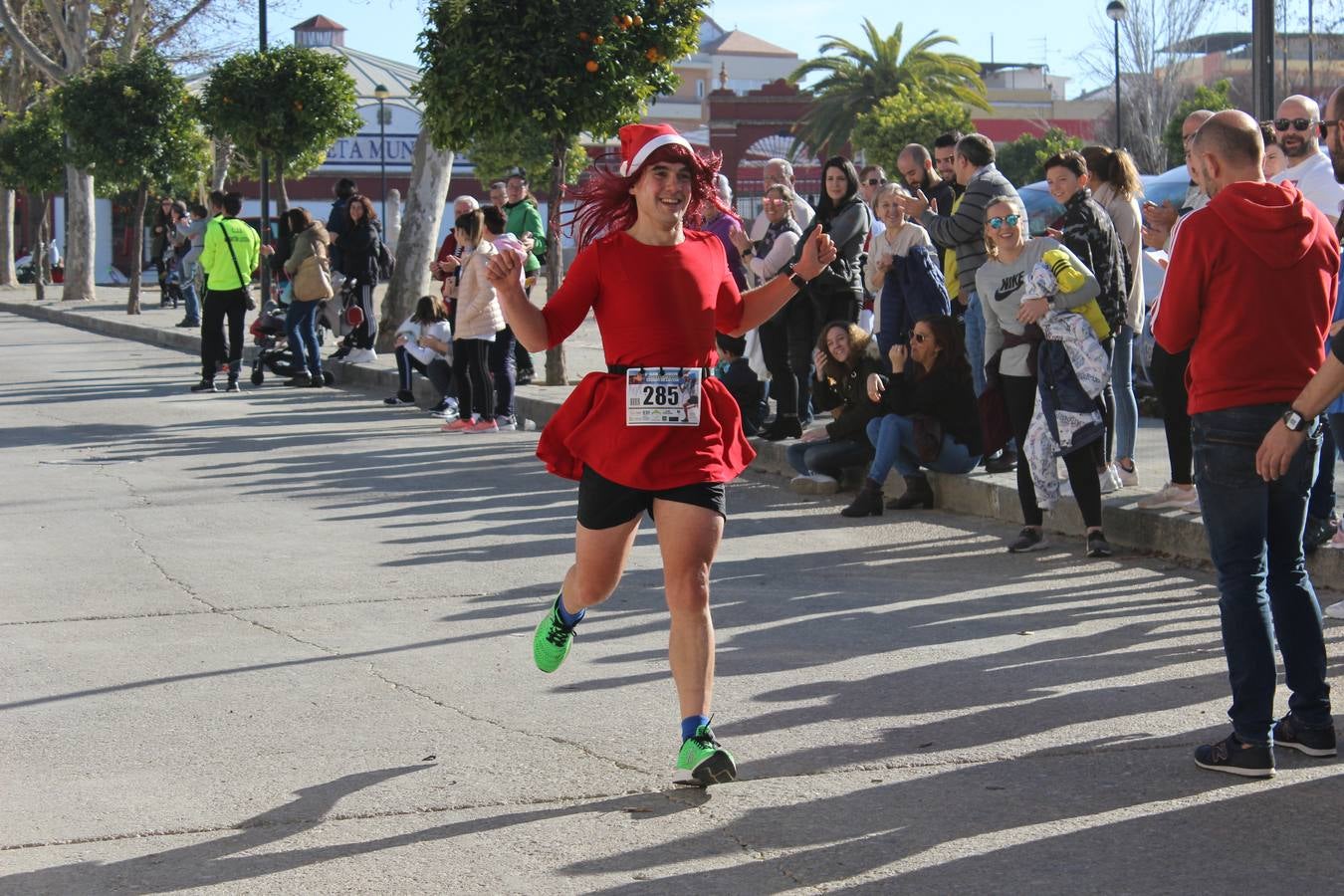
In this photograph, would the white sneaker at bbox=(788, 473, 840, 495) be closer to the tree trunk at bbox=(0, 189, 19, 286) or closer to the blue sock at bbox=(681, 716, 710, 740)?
the blue sock at bbox=(681, 716, 710, 740)

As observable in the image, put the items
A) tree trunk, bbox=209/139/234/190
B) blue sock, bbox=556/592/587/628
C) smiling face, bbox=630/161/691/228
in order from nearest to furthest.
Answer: smiling face, bbox=630/161/691/228 < blue sock, bbox=556/592/587/628 < tree trunk, bbox=209/139/234/190

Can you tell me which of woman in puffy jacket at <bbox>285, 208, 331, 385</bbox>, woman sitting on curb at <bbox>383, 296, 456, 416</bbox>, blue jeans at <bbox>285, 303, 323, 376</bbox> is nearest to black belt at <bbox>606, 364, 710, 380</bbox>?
woman sitting on curb at <bbox>383, 296, 456, 416</bbox>

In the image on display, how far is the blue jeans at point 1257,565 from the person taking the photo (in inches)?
204

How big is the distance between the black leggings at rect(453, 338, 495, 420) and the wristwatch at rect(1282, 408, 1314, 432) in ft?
33.6

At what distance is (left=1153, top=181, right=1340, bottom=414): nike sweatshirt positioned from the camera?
17.2ft

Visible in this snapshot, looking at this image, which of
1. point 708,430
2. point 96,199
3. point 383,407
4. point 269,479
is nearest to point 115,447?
point 269,479

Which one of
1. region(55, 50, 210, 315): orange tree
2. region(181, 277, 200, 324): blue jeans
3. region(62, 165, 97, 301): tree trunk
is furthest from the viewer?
region(62, 165, 97, 301): tree trunk

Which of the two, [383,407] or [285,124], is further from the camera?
[285,124]

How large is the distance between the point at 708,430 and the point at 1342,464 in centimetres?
686

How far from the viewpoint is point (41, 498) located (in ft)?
36.8

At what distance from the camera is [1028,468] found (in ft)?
29.9

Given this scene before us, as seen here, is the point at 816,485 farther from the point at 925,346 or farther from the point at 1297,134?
the point at 1297,134

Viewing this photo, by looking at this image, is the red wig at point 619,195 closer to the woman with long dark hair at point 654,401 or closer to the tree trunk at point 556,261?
the woman with long dark hair at point 654,401

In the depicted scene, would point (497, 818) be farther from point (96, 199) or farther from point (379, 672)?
point (96, 199)
